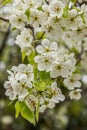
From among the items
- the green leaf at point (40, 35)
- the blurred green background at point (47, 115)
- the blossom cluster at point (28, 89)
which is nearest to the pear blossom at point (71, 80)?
the blossom cluster at point (28, 89)

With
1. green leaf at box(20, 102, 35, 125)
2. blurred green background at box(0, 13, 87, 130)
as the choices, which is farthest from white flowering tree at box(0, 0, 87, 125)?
blurred green background at box(0, 13, 87, 130)

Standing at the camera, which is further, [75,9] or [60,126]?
[60,126]

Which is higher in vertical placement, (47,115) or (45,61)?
(45,61)

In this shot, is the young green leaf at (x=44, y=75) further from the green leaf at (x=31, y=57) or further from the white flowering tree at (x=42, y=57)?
the green leaf at (x=31, y=57)

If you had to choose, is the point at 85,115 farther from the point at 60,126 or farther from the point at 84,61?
the point at 84,61

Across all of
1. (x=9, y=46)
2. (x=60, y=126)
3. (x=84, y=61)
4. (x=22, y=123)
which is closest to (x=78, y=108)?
(x=60, y=126)

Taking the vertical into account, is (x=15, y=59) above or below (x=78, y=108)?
above

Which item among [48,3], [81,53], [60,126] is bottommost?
[60,126]

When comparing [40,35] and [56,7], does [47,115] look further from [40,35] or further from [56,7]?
[56,7]

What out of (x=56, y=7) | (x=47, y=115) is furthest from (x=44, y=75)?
(x=47, y=115)
